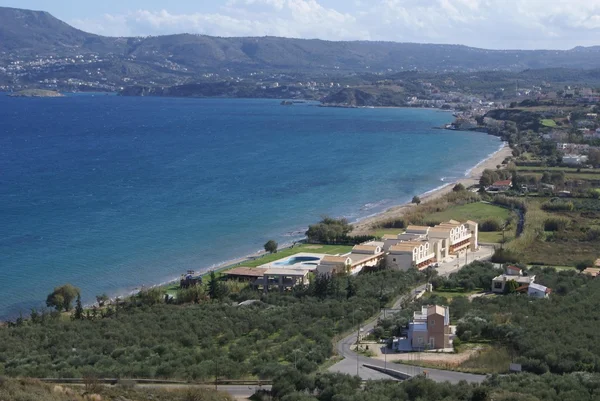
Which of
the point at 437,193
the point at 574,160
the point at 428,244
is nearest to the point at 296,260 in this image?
the point at 428,244

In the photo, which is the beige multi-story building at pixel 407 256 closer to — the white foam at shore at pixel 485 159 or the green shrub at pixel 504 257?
the green shrub at pixel 504 257

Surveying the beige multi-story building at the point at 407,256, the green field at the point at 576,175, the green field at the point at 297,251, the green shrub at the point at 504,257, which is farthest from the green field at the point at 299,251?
the green field at the point at 576,175

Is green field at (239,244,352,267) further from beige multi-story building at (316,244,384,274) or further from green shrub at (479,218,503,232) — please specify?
green shrub at (479,218,503,232)

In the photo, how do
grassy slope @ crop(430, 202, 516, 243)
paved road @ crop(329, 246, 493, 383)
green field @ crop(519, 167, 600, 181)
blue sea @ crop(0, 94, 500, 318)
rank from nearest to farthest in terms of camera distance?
paved road @ crop(329, 246, 493, 383), blue sea @ crop(0, 94, 500, 318), grassy slope @ crop(430, 202, 516, 243), green field @ crop(519, 167, 600, 181)

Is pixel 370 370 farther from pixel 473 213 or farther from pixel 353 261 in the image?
pixel 473 213

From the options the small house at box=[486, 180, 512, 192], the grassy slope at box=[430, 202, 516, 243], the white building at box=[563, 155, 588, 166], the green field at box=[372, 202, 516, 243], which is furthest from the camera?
the white building at box=[563, 155, 588, 166]

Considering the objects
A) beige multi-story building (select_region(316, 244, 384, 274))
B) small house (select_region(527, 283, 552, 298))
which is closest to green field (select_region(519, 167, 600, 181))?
beige multi-story building (select_region(316, 244, 384, 274))

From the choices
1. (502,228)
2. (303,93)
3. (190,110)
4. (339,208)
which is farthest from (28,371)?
(303,93)
